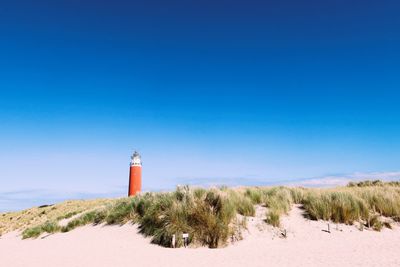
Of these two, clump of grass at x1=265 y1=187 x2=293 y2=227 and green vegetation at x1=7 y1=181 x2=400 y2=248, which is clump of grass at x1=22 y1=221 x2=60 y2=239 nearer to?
green vegetation at x1=7 y1=181 x2=400 y2=248

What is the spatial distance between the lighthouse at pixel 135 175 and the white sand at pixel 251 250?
57.1 ft

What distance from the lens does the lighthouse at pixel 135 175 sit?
29.8 meters

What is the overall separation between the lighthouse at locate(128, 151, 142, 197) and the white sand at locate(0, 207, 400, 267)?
57.1 ft

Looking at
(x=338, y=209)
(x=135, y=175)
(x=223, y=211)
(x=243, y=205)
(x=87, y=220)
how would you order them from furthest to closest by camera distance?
(x=135, y=175) < (x=87, y=220) < (x=243, y=205) < (x=338, y=209) < (x=223, y=211)

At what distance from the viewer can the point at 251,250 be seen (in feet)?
30.3

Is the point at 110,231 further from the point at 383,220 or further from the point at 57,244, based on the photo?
the point at 383,220

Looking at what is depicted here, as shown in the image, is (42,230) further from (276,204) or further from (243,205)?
(276,204)

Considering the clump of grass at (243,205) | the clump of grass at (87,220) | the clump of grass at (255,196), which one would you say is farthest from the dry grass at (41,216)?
the clump of grass at (243,205)

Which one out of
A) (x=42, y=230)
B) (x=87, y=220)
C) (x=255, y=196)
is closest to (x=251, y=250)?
(x=255, y=196)

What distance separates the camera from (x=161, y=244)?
10.1 meters

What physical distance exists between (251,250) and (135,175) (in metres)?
22.8

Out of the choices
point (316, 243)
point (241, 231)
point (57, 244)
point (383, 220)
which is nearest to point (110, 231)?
point (57, 244)

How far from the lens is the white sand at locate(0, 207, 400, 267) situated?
8.07m

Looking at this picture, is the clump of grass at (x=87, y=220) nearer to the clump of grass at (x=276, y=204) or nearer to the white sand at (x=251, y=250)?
the white sand at (x=251, y=250)
